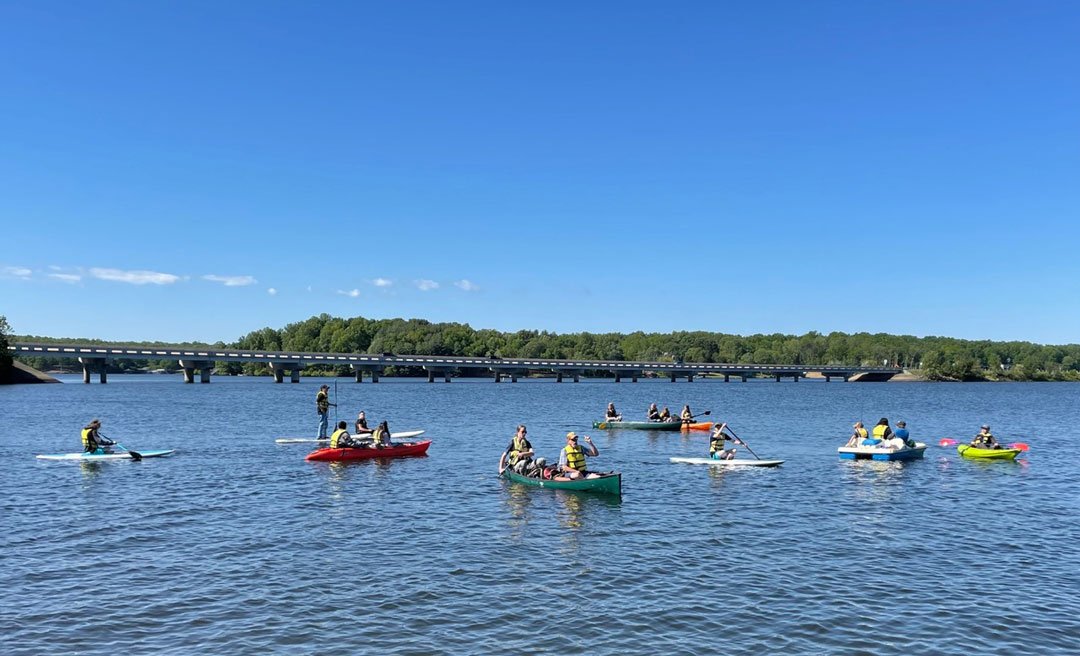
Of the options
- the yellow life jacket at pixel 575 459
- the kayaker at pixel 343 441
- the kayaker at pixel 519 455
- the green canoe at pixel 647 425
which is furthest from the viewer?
the green canoe at pixel 647 425

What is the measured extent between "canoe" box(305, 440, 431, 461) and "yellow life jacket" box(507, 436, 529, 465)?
10.7m

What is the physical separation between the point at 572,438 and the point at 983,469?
74.3 ft

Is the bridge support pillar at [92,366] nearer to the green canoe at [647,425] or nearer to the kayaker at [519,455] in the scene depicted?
the green canoe at [647,425]

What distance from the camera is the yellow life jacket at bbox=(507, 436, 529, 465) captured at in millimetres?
34763

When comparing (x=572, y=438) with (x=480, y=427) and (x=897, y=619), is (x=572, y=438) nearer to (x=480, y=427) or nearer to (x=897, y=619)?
(x=897, y=619)

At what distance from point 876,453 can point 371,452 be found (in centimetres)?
2650

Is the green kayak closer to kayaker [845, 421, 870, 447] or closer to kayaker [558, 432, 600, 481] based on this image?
kayaker [845, 421, 870, 447]

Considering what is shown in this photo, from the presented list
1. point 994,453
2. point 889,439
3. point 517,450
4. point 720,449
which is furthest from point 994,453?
point 517,450

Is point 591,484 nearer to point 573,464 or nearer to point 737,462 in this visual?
point 573,464

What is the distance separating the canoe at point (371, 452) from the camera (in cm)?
4241

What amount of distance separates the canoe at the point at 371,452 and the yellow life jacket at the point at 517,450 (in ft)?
35.2

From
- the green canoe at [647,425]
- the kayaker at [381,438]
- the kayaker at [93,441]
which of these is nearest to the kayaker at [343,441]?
the kayaker at [381,438]

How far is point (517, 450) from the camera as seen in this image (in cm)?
3500

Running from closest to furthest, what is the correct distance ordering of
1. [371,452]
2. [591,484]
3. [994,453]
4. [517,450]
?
[591,484] < [517,450] < [371,452] < [994,453]
